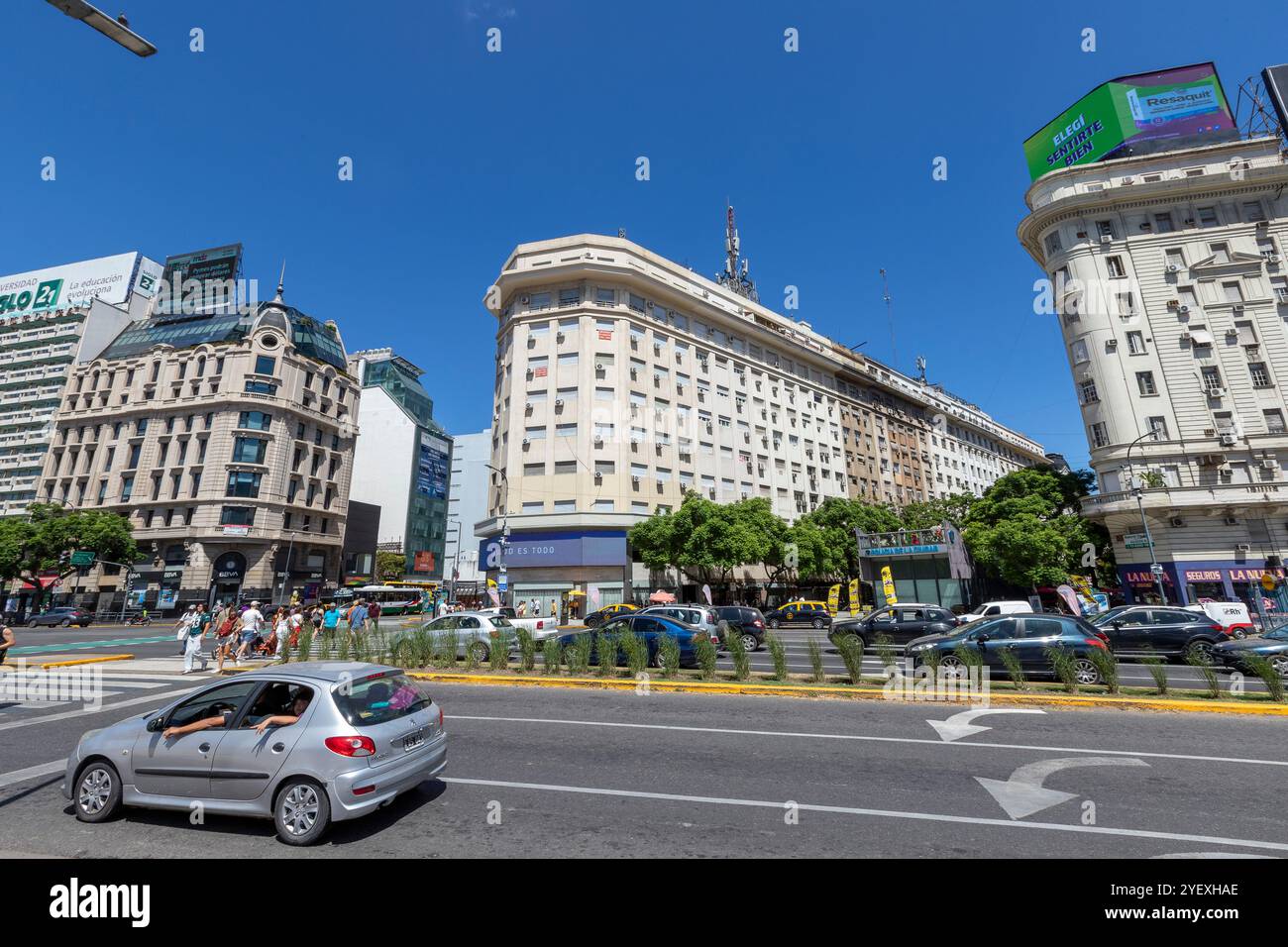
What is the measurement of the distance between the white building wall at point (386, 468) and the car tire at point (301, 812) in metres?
95.3

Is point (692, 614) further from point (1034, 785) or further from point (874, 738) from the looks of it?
point (1034, 785)

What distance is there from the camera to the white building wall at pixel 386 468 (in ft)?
307

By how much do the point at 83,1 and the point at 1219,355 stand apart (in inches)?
1956

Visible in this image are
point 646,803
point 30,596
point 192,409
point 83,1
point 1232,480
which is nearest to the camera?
point 83,1

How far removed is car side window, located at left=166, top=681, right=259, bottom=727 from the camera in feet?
18.2

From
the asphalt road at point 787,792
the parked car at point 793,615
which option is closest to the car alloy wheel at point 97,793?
the asphalt road at point 787,792

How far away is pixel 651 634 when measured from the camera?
50.2ft

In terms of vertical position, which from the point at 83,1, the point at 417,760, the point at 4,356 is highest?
the point at 4,356

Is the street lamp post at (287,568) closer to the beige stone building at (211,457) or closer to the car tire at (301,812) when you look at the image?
the beige stone building at (211,457)

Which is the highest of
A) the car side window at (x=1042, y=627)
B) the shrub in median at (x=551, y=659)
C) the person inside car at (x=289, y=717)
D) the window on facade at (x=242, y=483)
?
the window on facade at (x=242, y=483)
